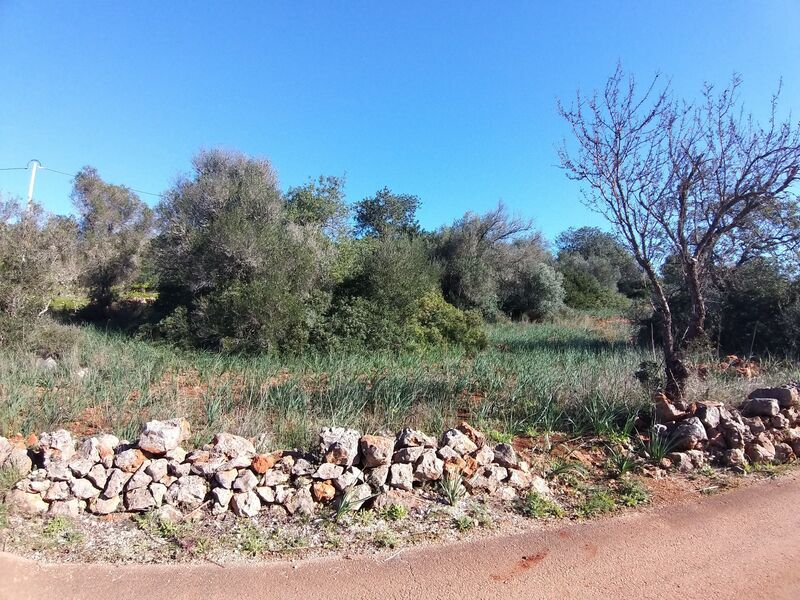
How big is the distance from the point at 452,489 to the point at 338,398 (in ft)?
7.43

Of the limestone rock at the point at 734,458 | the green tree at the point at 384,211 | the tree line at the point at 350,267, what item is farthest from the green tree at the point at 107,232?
the limestone rock at the point at 734,458

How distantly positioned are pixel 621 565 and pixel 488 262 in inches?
844

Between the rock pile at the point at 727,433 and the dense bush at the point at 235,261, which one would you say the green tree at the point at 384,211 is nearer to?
the dense bush at the point at 235,261

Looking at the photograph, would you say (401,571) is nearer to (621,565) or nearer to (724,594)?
(621,565)

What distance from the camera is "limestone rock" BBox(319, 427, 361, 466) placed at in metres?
3.68

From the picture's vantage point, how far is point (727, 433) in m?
4.63

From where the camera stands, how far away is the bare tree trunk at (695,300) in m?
5.72

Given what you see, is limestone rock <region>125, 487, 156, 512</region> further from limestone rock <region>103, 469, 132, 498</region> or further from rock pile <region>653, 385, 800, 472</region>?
rock pile <region>653, 385, 800, 472</region>

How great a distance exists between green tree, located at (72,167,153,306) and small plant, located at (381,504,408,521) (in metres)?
19.1

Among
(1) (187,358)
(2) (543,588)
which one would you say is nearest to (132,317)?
(1) (187,358)

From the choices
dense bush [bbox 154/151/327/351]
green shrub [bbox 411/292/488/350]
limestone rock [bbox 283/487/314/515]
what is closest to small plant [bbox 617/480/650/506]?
limestone rock [bbox 283/487/314/515]

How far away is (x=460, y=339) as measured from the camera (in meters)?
13.6

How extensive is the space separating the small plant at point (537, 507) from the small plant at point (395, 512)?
84cm

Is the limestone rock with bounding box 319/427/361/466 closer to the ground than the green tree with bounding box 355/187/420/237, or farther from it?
closer to the ground
